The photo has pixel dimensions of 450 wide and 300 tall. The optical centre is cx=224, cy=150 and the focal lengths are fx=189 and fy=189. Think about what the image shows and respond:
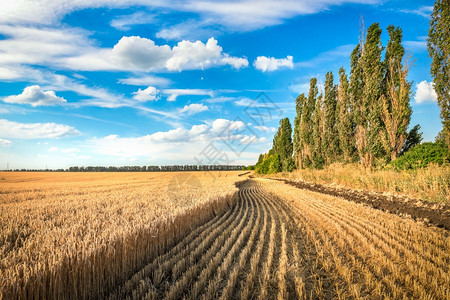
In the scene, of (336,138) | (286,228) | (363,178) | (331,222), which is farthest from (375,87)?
(286,228)

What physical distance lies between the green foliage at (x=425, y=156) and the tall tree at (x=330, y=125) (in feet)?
36.2

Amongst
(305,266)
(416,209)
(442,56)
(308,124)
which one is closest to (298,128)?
(308,124)

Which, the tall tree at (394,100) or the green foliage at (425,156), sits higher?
the tall tree at (394,100)

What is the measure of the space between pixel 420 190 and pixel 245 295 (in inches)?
462

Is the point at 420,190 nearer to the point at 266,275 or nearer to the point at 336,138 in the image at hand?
the point at 266,275

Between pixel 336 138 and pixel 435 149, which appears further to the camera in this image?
pixel 336 138

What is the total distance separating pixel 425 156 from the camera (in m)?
11.5

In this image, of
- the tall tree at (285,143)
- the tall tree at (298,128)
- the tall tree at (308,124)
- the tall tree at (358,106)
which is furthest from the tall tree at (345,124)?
the tall tree at (285,143)

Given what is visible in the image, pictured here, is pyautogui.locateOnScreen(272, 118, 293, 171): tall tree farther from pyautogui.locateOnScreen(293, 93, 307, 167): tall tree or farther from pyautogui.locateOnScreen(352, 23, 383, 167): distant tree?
pyautogui.locateOnScreen(352, 23, 383, 167): distant tree

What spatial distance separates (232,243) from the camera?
5.01 m

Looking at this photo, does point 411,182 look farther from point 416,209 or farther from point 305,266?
point 305,266

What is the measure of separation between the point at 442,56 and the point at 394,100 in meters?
4.68

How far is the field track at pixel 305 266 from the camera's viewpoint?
2961 mm

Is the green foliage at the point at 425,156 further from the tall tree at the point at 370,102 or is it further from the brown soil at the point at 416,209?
the tall tree at the point at 370,102
